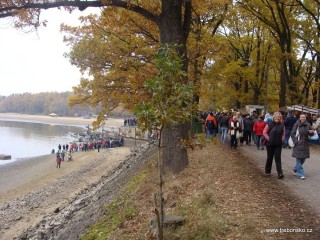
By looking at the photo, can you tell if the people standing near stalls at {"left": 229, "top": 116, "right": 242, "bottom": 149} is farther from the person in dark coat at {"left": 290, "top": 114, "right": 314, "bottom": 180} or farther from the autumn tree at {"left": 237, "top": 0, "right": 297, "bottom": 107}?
the autumn tree at {"left": 237, "top": 0, "right": 297, "bottom": 107}

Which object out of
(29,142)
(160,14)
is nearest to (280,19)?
(160,14)

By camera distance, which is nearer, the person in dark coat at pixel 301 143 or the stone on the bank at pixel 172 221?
the stone on the bank at pixel 172 221

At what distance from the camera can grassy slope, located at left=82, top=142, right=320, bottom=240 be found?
5754 mm

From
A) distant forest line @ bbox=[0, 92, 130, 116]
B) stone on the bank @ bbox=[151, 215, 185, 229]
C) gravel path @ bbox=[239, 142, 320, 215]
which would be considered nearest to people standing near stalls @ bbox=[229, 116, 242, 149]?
gravel path @ bbox=[239, 142, 320, 215]

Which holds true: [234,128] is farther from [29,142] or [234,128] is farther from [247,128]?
[29,142]

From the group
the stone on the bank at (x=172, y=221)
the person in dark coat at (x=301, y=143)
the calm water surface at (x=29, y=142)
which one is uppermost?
the person in dark coat at (x=301, y=143)

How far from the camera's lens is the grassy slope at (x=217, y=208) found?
575 cm

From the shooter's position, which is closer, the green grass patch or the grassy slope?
the grassy slope

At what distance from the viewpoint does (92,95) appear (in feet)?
53.6

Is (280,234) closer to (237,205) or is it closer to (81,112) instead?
(237,205)

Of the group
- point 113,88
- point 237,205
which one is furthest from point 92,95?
point 237,205

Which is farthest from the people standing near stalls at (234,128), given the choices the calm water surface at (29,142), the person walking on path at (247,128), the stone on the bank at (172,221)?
the calm water surface at (29,142)

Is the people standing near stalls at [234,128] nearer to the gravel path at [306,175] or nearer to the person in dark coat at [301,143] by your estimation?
the gravel path at [306,175]

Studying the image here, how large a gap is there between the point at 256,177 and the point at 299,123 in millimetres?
1909
